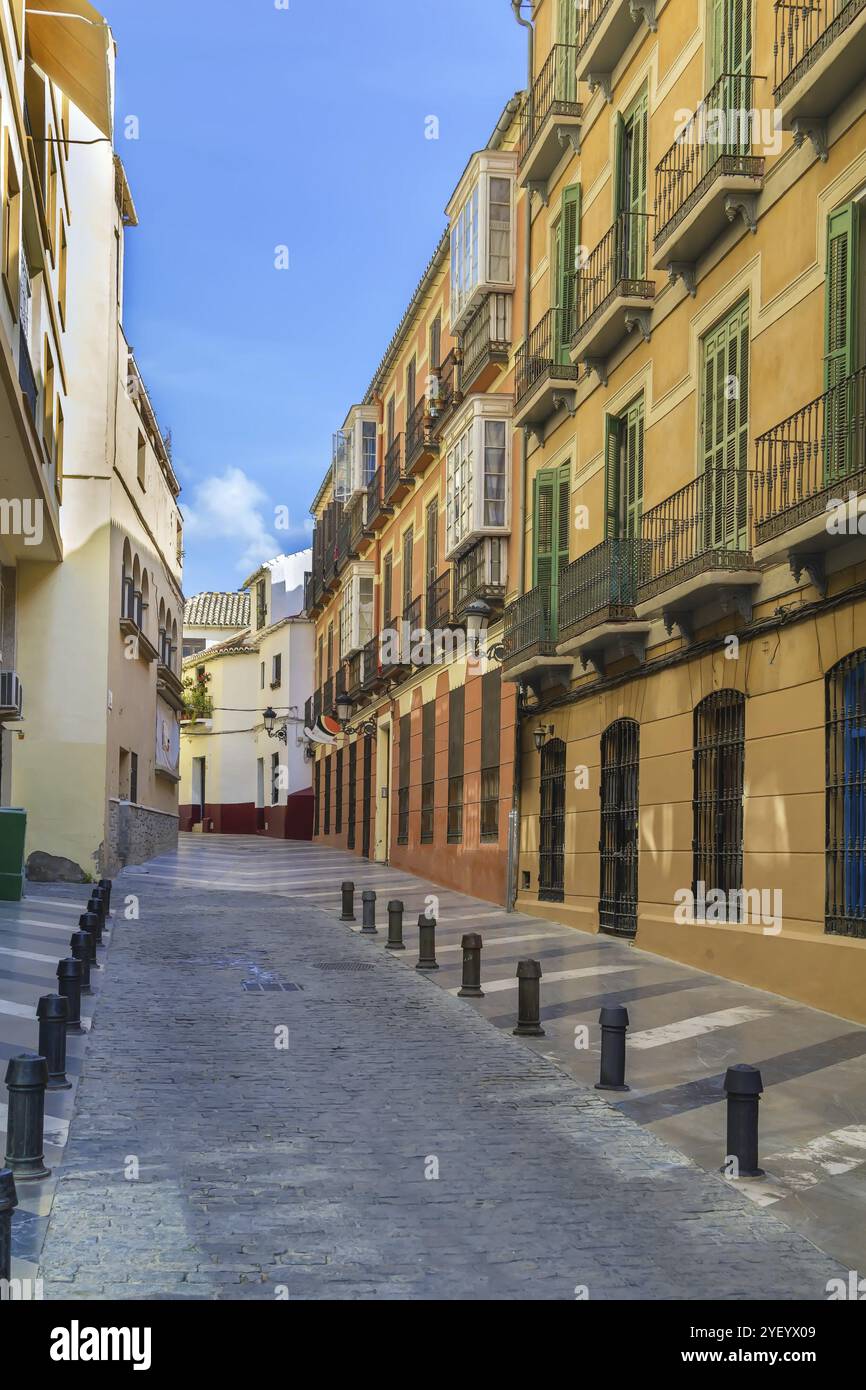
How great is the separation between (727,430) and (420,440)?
45.1 ft

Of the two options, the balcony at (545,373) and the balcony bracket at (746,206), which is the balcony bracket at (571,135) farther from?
the balcony bracket at (746,206)

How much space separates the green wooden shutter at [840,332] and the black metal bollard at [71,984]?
21.9ft

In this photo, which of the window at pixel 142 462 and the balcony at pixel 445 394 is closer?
the balcony at pixel 445 394

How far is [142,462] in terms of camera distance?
94.6 feet

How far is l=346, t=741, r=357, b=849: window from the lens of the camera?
36987mm

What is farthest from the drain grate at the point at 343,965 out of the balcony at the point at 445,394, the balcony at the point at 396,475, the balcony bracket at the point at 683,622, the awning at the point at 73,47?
the balcony at the point at 396,475

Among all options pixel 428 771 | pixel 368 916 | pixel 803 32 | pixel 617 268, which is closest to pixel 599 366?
pixel 617 268

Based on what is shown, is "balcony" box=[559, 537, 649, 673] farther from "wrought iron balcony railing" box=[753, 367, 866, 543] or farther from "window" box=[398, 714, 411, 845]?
"window" box=[398, 714, 411, 845]

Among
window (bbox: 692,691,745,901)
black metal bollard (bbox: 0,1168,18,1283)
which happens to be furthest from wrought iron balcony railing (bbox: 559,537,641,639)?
black metal bollard (bbox: 0,1168,18,1283)

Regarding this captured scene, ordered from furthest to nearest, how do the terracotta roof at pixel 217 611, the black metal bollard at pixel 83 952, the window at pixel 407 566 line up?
the terracotta roof at pixel 217 611 < the window at pixel 407 566 < the black metal bollard at pixel 83 952

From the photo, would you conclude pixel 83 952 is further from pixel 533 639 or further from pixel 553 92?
pixel 553 92

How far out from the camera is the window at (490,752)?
2186 centimetres
